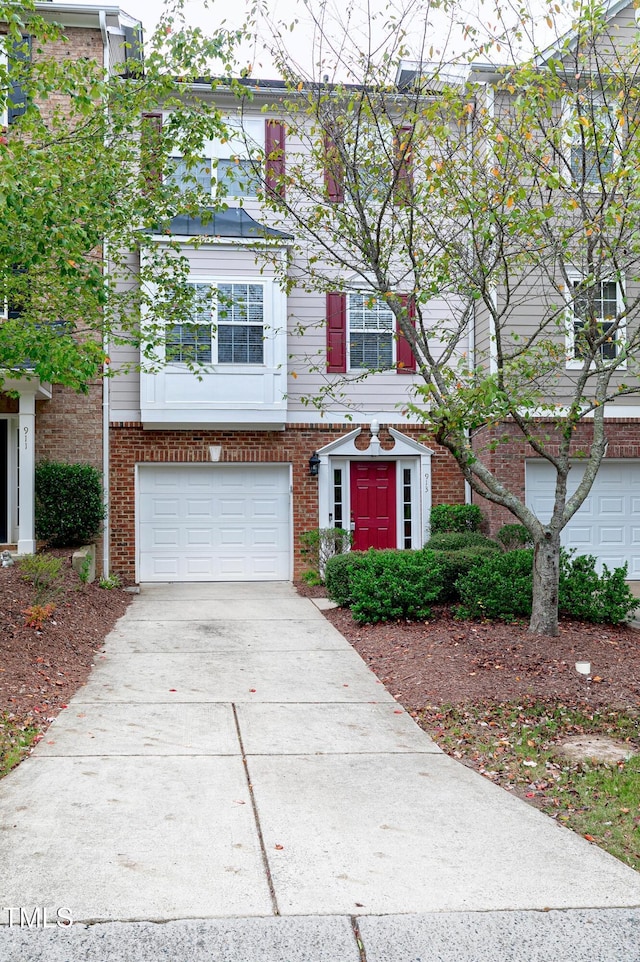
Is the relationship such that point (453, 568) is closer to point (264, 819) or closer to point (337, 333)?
point (337, 333)

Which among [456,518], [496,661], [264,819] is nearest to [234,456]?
[456,518]

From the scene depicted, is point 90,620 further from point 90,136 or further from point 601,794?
point 601,794

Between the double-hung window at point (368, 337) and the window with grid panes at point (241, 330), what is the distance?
61.6 inches

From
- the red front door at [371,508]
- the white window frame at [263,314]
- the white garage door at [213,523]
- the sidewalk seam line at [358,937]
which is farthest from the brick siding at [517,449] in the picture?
the sidewalk seam line at [358,937]

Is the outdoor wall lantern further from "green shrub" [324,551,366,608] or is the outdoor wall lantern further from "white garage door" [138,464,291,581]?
"green shrub" [324,551,366,608]

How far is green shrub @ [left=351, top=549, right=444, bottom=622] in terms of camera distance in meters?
9.03

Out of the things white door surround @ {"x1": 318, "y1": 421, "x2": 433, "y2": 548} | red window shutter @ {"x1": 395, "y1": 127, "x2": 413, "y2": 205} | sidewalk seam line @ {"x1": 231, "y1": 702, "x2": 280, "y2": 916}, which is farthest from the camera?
white door surround @ {"x1": 318, "y1": 421, "x2": 433, "y2": 548}

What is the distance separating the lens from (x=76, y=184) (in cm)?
712

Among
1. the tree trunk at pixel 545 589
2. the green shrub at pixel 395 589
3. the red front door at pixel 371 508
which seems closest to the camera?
the tree trunk at pixel 545 589

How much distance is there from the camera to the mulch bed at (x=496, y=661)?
21.3 ft

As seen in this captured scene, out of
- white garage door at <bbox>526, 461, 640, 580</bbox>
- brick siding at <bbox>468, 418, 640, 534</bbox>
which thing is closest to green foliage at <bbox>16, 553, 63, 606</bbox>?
brick siding at <bbox>468, 418, 640, 534</bbox>

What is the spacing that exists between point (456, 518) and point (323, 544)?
7.45ft

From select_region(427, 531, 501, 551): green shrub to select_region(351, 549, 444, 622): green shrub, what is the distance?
2145 mm

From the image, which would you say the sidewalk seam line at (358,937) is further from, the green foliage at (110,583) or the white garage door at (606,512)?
the white garage door at (606,512)
